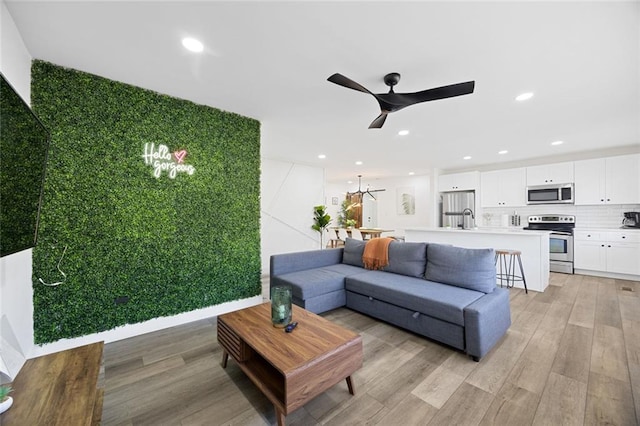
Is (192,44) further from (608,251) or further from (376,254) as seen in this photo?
(608,251)

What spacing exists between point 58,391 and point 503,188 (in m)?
7.95

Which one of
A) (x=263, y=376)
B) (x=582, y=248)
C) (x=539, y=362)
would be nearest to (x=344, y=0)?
(x=263, y=376)

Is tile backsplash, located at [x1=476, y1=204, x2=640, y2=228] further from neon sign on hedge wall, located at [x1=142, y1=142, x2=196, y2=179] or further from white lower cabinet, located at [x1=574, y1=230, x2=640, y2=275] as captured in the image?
neon sign on hedge wall, located at [x1=142, y1=142, x2=196, y2=179]

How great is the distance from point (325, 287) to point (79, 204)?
8.95 feet

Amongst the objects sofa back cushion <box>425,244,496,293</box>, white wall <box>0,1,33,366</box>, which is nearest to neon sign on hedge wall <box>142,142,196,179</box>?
white wall <box>0,1,33,366</box>

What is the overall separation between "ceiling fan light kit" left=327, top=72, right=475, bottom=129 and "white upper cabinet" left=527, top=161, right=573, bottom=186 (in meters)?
5.29

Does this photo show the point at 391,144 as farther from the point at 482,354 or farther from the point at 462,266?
the point at 482,354

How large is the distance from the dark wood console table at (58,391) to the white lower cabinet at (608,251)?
758 cm

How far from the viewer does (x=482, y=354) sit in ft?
7.34

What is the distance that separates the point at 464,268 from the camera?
289 centimetres

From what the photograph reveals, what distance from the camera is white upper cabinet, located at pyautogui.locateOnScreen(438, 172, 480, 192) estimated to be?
22.3 feet

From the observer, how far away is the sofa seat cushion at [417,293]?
2.43m

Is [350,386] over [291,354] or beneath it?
beneath

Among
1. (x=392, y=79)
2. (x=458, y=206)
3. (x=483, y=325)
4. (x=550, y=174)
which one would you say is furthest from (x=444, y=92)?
(x=458, y=206)
